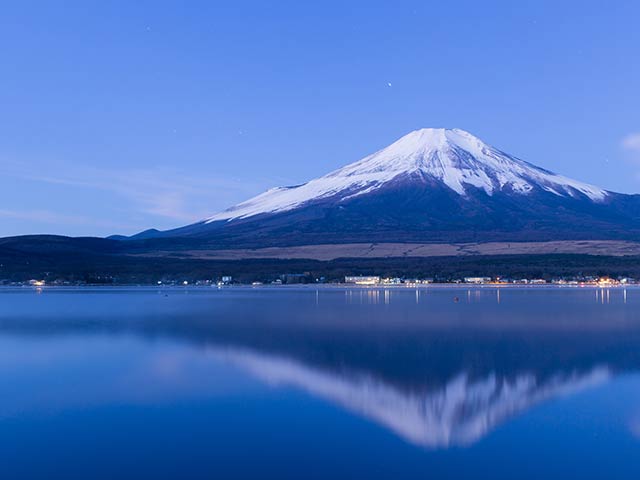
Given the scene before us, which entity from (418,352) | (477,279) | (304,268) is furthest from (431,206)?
(418,352)

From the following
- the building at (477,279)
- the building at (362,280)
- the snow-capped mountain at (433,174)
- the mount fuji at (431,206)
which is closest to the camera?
the building at (477,279)

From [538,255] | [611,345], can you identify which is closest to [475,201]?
[538,255]

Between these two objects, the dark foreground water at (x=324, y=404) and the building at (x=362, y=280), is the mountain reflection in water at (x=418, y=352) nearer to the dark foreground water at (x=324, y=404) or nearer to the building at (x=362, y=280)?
the dark foreground water at (x=324, y=404)

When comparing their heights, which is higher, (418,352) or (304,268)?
(304,268)

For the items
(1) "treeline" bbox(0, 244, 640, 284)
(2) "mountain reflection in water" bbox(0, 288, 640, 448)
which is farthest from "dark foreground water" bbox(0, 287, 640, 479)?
(1) "treeline" bbox(0, 244, 640, 284)

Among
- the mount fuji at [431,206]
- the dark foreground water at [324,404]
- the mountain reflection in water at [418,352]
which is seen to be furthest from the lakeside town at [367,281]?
the dark foreground water at [324,404]

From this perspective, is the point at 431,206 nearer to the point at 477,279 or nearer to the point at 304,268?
the point at 304,268

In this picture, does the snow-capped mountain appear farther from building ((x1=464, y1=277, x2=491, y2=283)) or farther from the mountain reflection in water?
the mountain reflection in water
